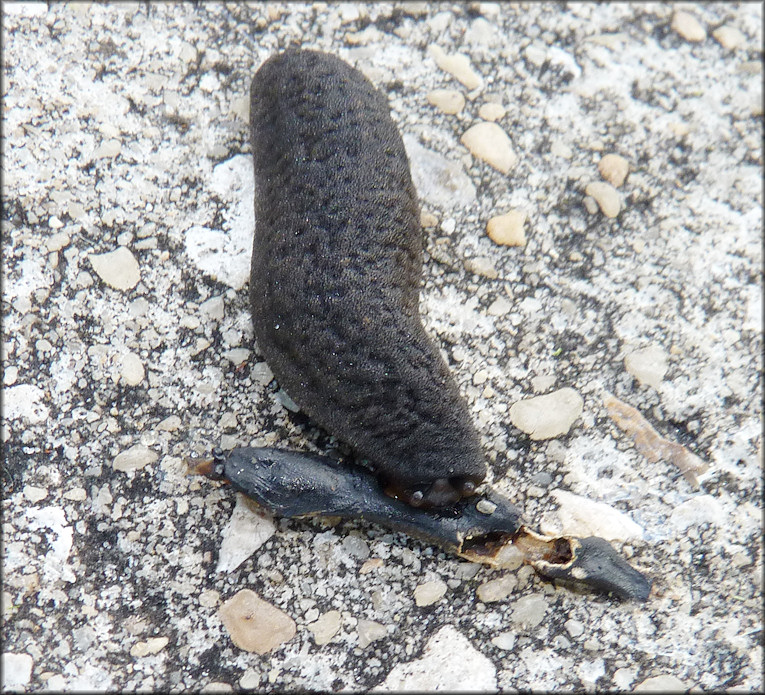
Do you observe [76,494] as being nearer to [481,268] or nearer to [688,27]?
[481,268]

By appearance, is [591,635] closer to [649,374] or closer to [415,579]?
[415,579]

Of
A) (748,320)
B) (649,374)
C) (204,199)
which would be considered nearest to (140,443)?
(204,199)

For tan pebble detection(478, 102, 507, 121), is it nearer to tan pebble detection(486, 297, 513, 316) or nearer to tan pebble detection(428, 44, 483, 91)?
tan pebble detection(428, 44, 483, 91)

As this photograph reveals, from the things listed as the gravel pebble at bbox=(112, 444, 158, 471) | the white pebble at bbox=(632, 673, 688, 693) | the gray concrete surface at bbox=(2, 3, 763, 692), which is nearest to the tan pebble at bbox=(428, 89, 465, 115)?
the gray concrete surface at bbox=(2, 3, 763, 692)

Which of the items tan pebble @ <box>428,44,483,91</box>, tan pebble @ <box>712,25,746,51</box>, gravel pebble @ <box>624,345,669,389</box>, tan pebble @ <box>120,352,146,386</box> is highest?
tan pebble @ <box>712,25,746,51</box>

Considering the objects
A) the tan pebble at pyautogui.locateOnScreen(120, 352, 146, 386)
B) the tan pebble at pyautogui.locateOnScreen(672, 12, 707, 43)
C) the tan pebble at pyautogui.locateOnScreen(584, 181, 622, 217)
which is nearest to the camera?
the tan pebble at pyautogui.locateOnScreen(120, 352, 146, 386)

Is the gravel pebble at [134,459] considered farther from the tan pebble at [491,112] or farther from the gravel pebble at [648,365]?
the tan pebble at [491,112]
